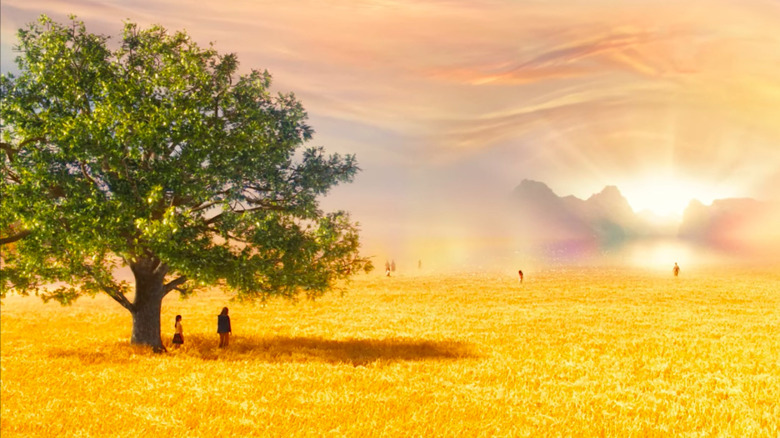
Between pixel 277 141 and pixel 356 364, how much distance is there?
9486mm

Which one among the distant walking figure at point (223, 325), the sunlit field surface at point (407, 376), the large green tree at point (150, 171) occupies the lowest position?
the sunlit field surface at point (407, 376)

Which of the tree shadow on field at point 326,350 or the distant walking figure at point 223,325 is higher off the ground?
the distant walking figure at point 223,325

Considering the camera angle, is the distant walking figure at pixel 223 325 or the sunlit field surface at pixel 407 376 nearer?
the sunlit field surface at pixel 407 376

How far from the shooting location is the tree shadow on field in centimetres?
2494

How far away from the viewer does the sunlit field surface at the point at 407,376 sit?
14.8 metres

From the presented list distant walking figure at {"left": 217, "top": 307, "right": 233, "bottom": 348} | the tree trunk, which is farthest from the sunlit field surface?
the tree trunk

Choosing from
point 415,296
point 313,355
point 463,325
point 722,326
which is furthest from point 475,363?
point 415,296

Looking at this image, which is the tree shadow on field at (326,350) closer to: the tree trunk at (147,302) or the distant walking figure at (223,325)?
the distant walking figure at (223,325)

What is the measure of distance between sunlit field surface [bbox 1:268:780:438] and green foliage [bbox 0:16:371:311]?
3324 millimetres

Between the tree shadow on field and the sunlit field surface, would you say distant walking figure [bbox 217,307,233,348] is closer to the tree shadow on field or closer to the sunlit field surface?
the tree shadow on field

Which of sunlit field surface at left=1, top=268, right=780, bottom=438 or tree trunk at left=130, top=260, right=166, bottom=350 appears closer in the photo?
sunlit field surface at left=1, top=268, right=780, bottom=438

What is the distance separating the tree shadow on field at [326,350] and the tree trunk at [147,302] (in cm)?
165

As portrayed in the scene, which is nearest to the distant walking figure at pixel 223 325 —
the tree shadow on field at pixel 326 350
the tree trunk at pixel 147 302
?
the tree shadow on field at pixel 326 350

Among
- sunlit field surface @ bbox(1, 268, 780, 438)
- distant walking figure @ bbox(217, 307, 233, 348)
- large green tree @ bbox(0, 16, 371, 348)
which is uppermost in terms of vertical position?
large green tree @ bbox(0, 16, 371, 348)
